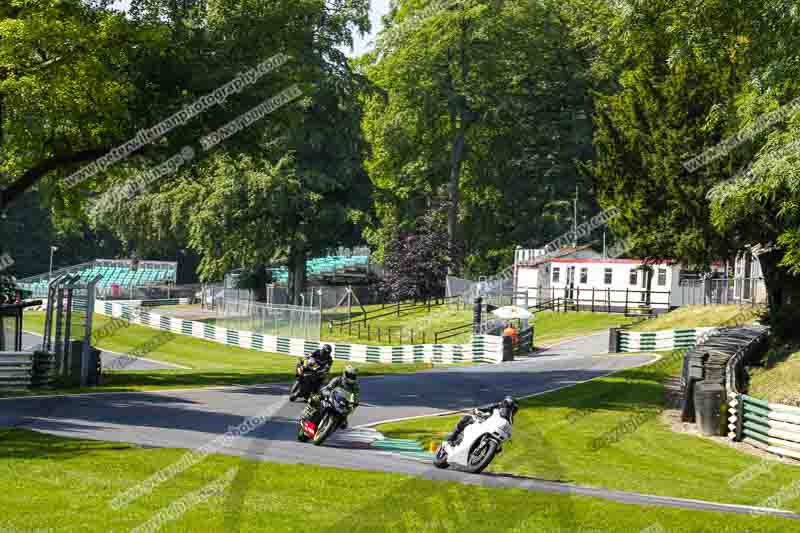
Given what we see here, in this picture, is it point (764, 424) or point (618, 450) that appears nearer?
point (618, 450)

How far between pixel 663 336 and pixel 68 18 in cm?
2941

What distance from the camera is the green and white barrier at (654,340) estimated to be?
45.8 m

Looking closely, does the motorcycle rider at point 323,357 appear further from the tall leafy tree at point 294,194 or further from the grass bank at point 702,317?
the tall leafy tree at point 294,194

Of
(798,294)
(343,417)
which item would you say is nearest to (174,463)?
(343,417)

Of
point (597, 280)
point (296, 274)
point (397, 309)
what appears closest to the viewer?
point (597, 280)

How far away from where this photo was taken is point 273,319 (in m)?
56.7

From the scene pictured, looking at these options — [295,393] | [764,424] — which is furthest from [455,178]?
[764,424]

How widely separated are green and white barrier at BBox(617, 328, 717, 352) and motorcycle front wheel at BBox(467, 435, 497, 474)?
30849 millimetres

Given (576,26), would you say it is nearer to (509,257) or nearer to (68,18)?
(509,257)

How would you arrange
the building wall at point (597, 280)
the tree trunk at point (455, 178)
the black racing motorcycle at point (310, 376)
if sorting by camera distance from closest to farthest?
the black racing motorcycle at point (310, 376) < the building wall at point (597, 280) < the tree trunk at point (455, 178)

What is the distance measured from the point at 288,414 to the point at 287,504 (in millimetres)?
11281

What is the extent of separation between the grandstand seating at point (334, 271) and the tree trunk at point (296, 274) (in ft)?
17.3

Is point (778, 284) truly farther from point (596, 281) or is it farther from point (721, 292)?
point (596, 281)

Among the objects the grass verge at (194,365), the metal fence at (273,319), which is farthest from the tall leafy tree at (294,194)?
the grass verge at (194,365)
